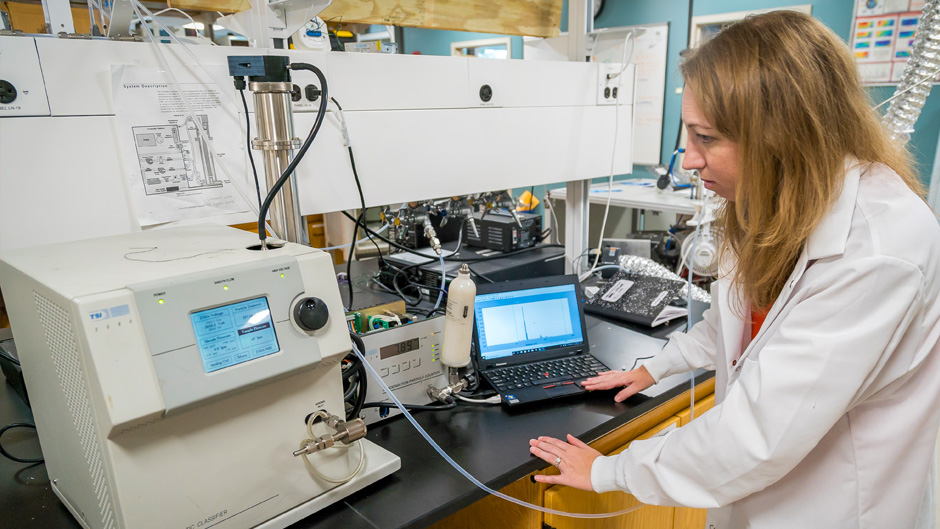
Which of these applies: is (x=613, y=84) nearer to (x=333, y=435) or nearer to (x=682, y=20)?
(x=333, y=435)

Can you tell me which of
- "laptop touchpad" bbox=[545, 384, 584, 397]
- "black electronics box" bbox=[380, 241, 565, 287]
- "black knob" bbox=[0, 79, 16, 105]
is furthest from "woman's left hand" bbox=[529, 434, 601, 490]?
"black knob" bbox=[0, 79, 16, 105]

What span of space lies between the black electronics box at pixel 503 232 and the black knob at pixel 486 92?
1.43ft

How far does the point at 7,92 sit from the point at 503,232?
1.23 metres

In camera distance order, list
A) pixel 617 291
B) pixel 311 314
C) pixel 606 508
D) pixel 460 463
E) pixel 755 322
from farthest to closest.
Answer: pixel 617 291 < pixel 606 508 < pixel 755 322 < pixel 460 463 < pixel 311 314

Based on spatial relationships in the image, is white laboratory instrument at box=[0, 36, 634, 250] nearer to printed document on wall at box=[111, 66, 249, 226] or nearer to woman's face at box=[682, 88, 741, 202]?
printed document on wall at box=[111, 66, 249, 226]

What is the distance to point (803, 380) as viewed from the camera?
2.45ft

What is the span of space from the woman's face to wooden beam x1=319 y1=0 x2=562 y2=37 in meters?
0.86

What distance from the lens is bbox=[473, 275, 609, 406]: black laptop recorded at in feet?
3.98

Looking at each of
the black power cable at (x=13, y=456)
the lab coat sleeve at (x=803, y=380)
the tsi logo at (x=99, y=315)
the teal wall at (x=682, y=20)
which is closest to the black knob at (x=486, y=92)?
the lab coat sleeve at (x=803, y=380)

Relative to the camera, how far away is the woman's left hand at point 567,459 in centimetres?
96

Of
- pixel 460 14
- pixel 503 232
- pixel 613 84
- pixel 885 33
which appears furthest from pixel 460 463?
pixel 885 33

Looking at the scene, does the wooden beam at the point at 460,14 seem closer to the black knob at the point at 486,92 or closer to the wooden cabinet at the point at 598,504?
the black knob at the point at 486,92

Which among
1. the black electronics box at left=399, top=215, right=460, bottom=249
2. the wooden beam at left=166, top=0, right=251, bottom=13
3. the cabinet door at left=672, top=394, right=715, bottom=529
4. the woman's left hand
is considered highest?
the wooden beam at left=166, top=0, right=251, bottom=13

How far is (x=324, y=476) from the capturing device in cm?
82
